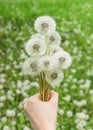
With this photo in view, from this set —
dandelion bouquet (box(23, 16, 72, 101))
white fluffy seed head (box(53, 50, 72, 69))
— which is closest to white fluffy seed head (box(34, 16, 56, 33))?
dandelion bouquet (box(23, 16, 72, 101))

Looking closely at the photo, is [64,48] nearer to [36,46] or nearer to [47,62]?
[36,46]

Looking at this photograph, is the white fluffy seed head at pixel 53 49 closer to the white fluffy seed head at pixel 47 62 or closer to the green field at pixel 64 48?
the white fluffy seed head at pixel 47 62

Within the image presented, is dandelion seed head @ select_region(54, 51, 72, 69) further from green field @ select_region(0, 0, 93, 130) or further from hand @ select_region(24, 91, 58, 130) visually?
green field @ select_region(0, 0, 93, 130)

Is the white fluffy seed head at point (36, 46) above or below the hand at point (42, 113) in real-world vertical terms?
above

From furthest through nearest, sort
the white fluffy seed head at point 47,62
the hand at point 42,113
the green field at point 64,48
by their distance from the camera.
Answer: the green field at point 64,48 < the hand at point 42,113 < the white fluffy seed head at point 47,62

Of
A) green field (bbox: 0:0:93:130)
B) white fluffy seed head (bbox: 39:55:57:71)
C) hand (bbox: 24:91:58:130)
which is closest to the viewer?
white fluffy seed head (bbox: 39:55:57:71)

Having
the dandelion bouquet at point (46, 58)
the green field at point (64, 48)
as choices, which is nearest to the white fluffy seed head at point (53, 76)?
the dandelion bouquet at point (46, 58)
